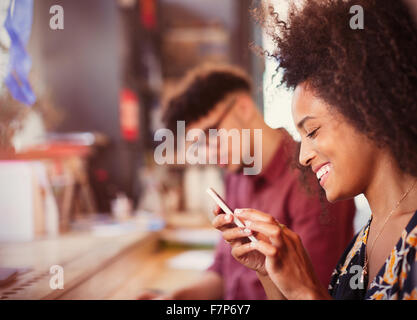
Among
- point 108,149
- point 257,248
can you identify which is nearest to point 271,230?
point 257,248

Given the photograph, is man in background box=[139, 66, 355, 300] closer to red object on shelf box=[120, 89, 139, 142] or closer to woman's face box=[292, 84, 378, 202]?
woman's face box=[292, 84, 378, 202]

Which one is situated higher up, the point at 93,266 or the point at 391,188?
the point at 391,188

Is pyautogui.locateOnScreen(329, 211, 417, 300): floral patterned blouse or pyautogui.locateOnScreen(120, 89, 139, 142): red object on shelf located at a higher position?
pyautogui.locateOnScreen(120, 89, 139, 142): red object on shelf

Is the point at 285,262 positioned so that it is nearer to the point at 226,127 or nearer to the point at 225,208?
the point at 225,208

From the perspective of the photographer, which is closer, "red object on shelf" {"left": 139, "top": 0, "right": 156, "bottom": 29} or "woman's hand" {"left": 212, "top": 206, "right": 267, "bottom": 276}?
"woman's hand" {"left": 212, "top": 206, "right": 267, "bottom": 276}

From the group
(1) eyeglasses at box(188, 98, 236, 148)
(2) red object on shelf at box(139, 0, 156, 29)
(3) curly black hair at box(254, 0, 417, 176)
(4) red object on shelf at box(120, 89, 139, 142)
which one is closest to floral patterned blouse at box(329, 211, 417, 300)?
(3) curly black hair at box(254, 0, 417, 176)

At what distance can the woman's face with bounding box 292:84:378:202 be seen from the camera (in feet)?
1.84

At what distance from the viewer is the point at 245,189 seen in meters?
1.33

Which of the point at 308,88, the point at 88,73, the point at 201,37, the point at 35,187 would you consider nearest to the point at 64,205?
the point at 35,187

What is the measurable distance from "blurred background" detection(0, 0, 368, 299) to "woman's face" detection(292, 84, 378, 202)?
0.07 m

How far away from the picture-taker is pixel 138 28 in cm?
305

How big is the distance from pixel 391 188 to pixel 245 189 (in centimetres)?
74

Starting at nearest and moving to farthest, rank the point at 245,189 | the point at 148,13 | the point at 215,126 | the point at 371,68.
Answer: the point at 371,68
the point at 215,126
the point at 245,189
the point at 148,13
